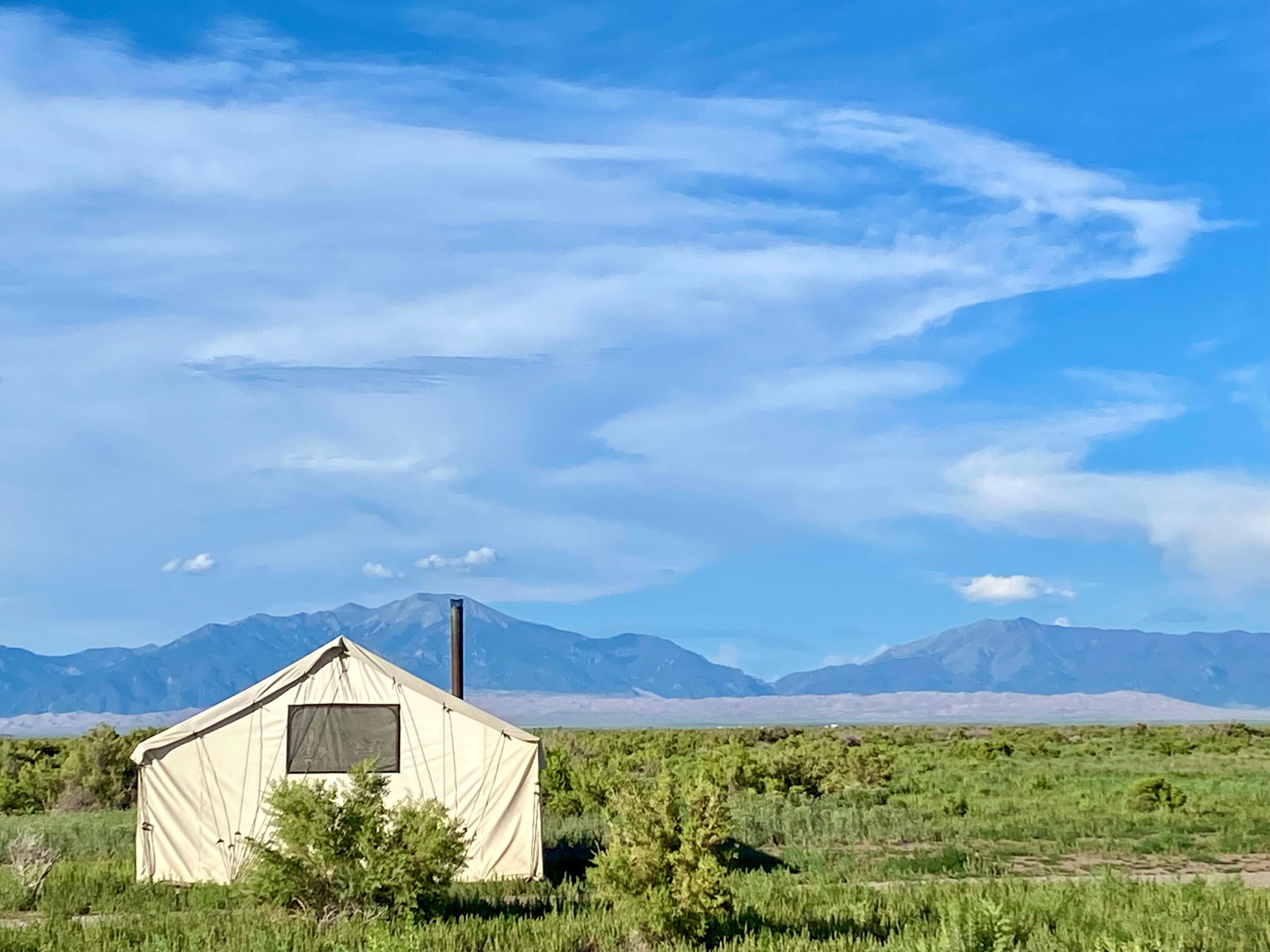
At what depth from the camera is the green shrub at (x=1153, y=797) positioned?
28.4 metres

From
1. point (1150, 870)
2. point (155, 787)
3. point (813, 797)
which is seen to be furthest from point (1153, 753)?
point (155, 787)

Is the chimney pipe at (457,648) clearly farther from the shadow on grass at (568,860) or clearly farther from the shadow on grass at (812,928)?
the shadow on grass at (812,928)

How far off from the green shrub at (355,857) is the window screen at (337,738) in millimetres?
4496

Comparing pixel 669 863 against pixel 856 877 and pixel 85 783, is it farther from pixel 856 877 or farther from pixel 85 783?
pixel 85 783

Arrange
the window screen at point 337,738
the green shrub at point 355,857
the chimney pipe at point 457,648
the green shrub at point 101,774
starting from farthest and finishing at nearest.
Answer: the green shrub at point 101,774 → the chimney pipe at point 457,648 → the window screen at point 337,738 → the green shrub at point 355,857

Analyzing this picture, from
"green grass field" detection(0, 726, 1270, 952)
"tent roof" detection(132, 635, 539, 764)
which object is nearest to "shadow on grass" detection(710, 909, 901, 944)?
"green grass field" detection(0, 726, 1270, 952)

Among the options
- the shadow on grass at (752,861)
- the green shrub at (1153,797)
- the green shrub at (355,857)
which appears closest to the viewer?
the green shrub at (355,857)

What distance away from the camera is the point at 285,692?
19.2 meters

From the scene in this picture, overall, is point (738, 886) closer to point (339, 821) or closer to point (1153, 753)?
point (339, 821)

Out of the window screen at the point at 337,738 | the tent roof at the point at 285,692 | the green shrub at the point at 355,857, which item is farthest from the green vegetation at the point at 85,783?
the green shrub at the point at 355,857

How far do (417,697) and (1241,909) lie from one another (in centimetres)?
1130

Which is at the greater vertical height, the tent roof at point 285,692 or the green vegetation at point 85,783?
the tent roof at point 285,692

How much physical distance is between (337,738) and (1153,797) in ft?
63.5

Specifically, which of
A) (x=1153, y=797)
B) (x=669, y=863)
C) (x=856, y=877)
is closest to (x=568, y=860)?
(x=856, y=877)
